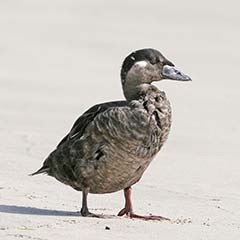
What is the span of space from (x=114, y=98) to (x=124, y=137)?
897 cm

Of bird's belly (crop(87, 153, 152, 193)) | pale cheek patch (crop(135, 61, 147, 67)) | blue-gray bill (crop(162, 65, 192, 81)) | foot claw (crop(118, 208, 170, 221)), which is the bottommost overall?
foot claw (crop(118, 208, 170, 221))

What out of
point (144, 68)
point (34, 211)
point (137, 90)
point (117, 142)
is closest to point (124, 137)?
→ point (117, 142)

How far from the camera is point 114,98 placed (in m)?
17.2

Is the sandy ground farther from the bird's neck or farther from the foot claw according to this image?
the bird's neck

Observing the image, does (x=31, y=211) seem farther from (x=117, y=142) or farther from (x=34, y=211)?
(x=117, y=142)

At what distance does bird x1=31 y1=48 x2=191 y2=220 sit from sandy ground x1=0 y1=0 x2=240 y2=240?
0.98ft

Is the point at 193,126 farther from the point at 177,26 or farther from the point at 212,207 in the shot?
the point at 177,26

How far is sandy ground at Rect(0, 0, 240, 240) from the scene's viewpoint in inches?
329

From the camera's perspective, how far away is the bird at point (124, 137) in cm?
831

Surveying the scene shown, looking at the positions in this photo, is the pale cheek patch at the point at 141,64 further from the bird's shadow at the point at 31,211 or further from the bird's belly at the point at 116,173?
the bird's shadow at the point at 31,211

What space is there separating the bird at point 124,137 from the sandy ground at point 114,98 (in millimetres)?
298

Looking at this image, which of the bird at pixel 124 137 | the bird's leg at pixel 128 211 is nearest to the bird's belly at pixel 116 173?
the bird at pixel 124 137

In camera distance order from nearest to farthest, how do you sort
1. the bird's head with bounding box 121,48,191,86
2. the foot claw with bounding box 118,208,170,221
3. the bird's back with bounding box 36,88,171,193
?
the bird's back with bounding box 36,88,171,193 < the foot claw with bounding box 118,208,170,221 < the bird's head with bounding box 121,48,191,86

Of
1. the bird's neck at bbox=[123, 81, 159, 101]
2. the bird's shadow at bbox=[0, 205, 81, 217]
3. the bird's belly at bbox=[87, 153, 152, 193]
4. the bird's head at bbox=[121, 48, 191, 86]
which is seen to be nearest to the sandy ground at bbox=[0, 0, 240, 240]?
the bird's shadow at bbox=[0, 205, 81, 217]
